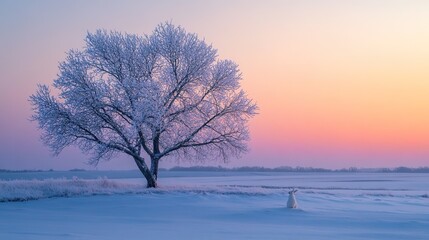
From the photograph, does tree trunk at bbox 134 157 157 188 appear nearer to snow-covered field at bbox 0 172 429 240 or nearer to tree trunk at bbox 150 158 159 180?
tree trunk at bbox 150 158 159 180

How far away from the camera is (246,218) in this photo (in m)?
23.8

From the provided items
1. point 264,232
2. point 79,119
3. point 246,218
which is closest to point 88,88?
point 79,119

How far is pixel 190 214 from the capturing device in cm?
2500

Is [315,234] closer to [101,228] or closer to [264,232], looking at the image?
[264,232]

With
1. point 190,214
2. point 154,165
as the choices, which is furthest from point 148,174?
point 190,214

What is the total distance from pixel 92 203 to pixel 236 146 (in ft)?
33.1

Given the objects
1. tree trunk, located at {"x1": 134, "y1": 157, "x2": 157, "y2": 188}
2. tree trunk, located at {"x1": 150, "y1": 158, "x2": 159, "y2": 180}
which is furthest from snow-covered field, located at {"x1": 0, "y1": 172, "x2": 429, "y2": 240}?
tree trunk, located at {"x1": 150, "y1": 158, "x2": 159, "y2": 180}

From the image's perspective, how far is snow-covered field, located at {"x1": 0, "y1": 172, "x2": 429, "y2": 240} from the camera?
61.0 feet

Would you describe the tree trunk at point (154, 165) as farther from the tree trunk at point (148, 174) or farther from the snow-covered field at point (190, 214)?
the snow-covered field at point (190, 214)

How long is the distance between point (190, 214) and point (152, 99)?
10.3 metres

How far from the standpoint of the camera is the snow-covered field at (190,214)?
18.6m

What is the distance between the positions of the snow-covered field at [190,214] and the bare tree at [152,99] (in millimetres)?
2721

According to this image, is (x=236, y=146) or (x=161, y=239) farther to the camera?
(x=236, y=146)

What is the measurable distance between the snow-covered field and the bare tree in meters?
2.72
